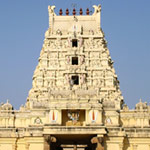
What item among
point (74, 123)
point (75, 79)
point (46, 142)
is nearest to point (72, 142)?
point (74, 123)

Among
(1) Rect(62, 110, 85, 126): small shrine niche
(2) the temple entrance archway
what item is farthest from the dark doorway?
(1) Rect(62, 110, 85, 126): small shrine niche

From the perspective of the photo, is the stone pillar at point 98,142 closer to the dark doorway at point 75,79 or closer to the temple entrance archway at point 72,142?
the temple entrance archway at point 72,142

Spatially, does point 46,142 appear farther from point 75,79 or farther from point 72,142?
point 75,79

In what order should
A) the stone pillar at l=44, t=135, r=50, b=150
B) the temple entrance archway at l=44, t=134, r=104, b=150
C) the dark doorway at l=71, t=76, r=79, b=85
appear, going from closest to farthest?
1. the stone pillar at l=44, t=135, r=50, b=150
2. the temple entrance archway at l=44, t=134, r=104, b=150
3. the dark doorway at l=71, t=76, r=79, b=85

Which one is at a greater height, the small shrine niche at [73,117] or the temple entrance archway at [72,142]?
the small shrine niche at [73,117]

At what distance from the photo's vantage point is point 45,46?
62.1 metres

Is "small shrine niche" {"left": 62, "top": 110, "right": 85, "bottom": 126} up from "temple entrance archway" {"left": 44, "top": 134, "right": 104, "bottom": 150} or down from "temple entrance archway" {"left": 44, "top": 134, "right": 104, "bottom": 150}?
up

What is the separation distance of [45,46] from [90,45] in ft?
22.9

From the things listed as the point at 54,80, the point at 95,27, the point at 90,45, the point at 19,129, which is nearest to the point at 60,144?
the point at 19,129

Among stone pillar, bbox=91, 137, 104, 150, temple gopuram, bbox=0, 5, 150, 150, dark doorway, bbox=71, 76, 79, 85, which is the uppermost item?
dark doorway, bbox=71, 76, 79, 85

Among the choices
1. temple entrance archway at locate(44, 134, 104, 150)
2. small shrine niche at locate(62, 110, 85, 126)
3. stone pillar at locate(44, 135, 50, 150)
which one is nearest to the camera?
stone pillar at locate(44, 135, 50, 150)

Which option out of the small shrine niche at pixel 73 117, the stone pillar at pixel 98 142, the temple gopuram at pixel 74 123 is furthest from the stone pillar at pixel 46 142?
the stone pillar at pixel 98 142

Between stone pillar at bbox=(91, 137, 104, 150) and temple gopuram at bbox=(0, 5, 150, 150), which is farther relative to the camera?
temple gopuram at bbox=(0, 5, 150, 150)

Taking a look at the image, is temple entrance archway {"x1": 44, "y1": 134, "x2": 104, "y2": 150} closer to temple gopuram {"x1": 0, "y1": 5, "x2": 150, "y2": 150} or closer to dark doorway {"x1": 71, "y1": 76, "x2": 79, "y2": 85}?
temple gopuram {"x1": 0, "y1": 5, "x2": 150, "y2": 150}
